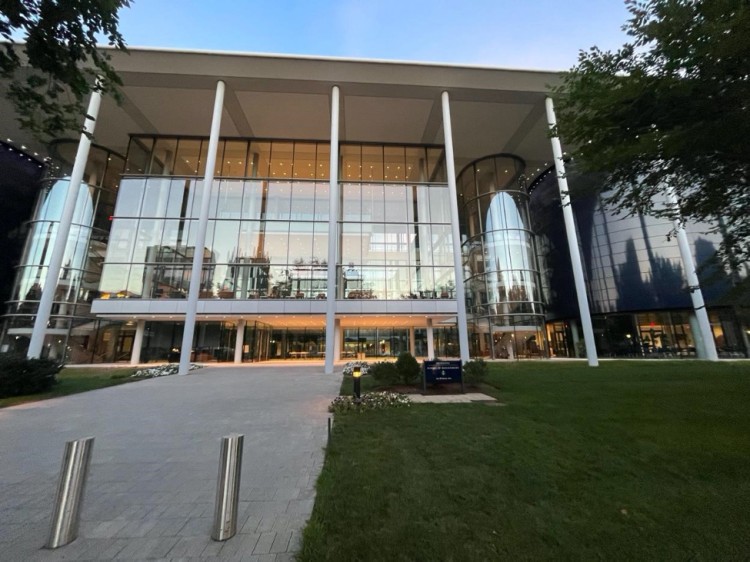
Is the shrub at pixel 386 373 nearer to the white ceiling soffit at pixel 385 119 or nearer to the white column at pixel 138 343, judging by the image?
the white ceiling soffit at pixel 385 119

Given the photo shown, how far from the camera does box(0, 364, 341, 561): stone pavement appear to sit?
3.00 metres

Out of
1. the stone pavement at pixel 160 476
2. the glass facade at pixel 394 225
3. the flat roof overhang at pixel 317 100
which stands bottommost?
the stone pavement at pixel 160 476

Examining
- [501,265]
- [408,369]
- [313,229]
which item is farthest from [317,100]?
[408,369]

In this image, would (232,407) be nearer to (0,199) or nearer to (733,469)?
(733,469)

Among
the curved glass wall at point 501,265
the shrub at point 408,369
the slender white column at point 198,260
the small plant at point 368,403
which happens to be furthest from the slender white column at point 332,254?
the curved glass wall at point 501,265

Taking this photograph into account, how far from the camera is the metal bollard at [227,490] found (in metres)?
3.06

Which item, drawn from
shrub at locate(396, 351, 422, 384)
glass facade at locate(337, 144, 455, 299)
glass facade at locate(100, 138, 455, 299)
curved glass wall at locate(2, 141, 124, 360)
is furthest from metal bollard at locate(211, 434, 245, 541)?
curved glass wall at locate(2, 141, 124, 360)

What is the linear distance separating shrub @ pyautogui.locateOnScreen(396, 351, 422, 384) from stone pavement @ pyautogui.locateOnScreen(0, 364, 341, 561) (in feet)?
11.8

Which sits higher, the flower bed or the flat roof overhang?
the flat roof overhang

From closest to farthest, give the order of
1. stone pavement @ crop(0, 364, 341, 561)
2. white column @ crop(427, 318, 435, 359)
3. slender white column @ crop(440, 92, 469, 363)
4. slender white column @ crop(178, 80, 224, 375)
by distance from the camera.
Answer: stone pavement @ crop(0, 364, 341, 561)
slender white column @ crop(178, 80, 224, 375)
slender white column @ crop(440, 92, 469, 363)
white column @ crop(427, 318, 435, 359)

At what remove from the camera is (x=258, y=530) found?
323cm

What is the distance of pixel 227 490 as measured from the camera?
10.3 feet

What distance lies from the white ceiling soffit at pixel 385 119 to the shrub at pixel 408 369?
66.7 feet

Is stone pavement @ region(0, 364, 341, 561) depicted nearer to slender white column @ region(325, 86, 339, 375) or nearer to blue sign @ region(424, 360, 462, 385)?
blue sign @ region(424, 360, 462, 385)
